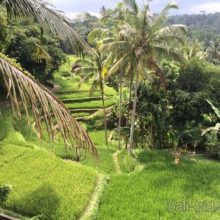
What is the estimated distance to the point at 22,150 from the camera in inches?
588

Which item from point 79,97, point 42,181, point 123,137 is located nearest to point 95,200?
point 42,181

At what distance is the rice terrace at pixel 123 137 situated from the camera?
595 centimetres

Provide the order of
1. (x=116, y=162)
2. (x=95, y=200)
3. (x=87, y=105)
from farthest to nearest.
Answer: (x=87, y=105) < (x=116, y=162) < (x=95, y=200)

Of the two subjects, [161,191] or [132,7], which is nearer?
[161,191]

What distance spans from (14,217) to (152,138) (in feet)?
30.2

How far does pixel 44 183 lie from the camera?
12000 millimetres

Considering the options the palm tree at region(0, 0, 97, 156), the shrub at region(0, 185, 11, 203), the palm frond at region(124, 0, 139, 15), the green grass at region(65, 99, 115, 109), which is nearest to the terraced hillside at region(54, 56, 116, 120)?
the green grass at region(65, 99, 115, 109)

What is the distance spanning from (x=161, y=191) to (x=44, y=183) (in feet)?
11.0

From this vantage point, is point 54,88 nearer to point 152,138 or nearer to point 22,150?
point 152,138

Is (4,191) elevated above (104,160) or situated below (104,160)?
above

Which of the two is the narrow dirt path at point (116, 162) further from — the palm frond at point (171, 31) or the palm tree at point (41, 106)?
the palm tree at point (41, 106)

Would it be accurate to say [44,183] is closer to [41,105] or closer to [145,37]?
[145,37]

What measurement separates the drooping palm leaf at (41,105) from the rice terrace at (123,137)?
1 centimetres

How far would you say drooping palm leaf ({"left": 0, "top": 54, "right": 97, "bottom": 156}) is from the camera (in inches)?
163
